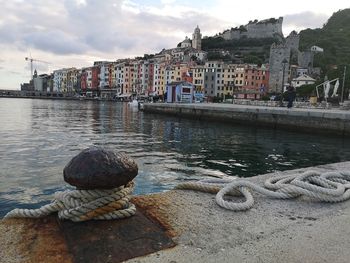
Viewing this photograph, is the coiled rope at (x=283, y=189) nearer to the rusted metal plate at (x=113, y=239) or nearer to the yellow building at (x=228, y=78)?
the rusted metal plate at (x=113, y=239)

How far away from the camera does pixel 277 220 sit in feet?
11.4

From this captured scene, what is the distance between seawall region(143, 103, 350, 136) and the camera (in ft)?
69.2

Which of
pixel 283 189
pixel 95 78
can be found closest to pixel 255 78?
pixel 95 78

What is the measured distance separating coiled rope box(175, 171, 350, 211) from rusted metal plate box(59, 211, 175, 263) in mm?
1058

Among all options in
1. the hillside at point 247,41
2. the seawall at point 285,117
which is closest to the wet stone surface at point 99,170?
the seawall at point 285,117

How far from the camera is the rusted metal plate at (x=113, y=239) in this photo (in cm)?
263

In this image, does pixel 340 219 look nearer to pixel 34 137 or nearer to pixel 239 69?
pixel 34 137

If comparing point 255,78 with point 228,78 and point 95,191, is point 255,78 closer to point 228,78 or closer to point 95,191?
point 228,78

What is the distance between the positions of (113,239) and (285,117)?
77.5 ft

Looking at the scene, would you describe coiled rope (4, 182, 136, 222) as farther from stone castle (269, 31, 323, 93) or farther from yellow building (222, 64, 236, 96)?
yellow building (222, 64, 236, 96)

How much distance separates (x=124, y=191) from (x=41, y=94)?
151m

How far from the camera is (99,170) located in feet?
10.2

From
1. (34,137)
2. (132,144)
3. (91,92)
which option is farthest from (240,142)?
(91,92)

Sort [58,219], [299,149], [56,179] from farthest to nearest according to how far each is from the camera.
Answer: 1. [299,149]
2. [56,179]
3. [58,219]
